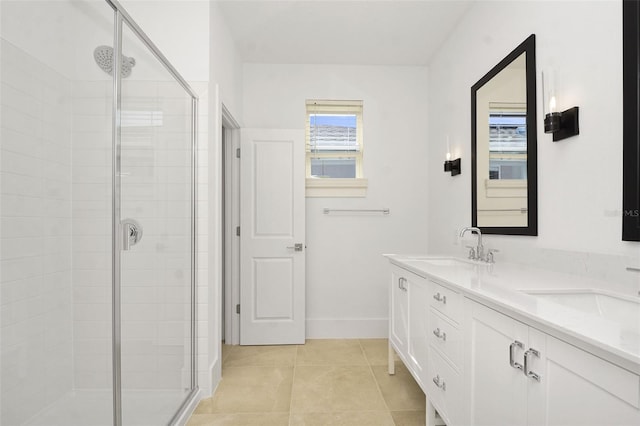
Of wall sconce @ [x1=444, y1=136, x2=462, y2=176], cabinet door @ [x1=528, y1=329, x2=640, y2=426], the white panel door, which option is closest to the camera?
cabinet door @ [x1=528, y1=329, x2=640, y2=426]

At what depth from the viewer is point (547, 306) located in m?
1.00

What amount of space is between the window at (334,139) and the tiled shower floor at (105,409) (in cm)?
234

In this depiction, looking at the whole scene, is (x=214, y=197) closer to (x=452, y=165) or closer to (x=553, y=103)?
(x=452, y=165)

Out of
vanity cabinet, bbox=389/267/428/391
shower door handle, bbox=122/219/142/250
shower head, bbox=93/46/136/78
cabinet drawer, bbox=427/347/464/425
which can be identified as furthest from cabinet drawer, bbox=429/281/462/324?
shower head, bbox=93/46/136/78

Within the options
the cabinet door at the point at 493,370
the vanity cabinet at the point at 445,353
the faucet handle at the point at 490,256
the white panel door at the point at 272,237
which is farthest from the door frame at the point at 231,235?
the cabinet door at the point at 493,370

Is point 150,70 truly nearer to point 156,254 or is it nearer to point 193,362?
point 156,254

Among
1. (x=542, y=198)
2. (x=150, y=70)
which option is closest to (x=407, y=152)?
(x=542, y=198)

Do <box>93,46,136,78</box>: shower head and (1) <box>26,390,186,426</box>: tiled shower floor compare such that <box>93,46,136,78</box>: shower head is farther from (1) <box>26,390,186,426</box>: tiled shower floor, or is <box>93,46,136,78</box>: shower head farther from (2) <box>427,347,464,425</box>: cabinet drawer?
(2) <box>427,347,464,425</box>: cabinet drawer

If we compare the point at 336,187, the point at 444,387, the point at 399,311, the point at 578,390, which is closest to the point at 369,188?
the point at 336,187

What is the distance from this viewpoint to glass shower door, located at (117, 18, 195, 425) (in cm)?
151

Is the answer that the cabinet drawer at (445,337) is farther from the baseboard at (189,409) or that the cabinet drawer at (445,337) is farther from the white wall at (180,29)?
the white wall at (180,29)

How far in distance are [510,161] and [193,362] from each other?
7.62 feet

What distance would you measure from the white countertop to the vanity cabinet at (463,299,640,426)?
0.03m

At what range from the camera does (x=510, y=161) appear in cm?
206
